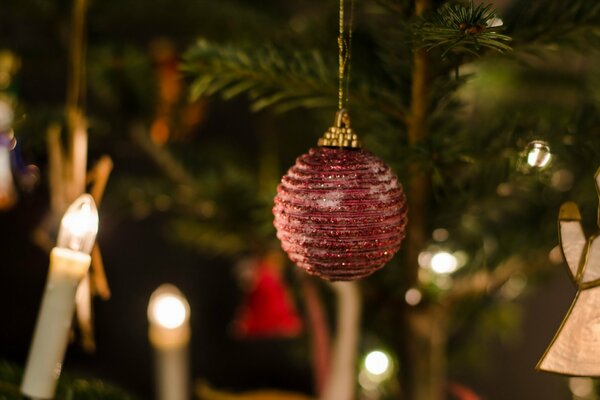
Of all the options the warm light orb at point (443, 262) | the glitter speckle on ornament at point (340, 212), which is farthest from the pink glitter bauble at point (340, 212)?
the warm light orb at point (443, 262)

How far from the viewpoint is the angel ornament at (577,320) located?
1.33ft

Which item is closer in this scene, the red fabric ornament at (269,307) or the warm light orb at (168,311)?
the warm light orb at (168,311)

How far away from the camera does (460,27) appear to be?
1.19 feet

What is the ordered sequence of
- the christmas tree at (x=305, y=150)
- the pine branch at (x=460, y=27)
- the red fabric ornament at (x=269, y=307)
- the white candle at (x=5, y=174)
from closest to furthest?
the pine branch at (x=460, y=27)
the christmas tree at (x=305, y=150)
the white candle at (x=5, y=174)
the red fabric ornament at (x=269, y=307)

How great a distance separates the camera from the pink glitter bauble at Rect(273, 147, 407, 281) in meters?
0.39

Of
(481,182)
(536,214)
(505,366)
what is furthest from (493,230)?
(505,366)

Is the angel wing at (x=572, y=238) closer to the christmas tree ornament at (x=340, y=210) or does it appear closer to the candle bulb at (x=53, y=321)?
the christmas tree ornament at (x=340, y=210)

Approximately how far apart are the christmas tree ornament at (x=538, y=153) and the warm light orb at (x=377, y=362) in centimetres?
32

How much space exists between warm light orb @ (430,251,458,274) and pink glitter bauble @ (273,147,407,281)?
12.2 inches

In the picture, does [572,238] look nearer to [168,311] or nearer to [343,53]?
[343,53]

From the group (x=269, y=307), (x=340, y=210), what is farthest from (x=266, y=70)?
(x=269, y=307)

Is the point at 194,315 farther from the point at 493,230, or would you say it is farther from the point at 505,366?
the point at 493,230

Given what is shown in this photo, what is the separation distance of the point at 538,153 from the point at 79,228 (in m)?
0.31

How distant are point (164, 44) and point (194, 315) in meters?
0.59
